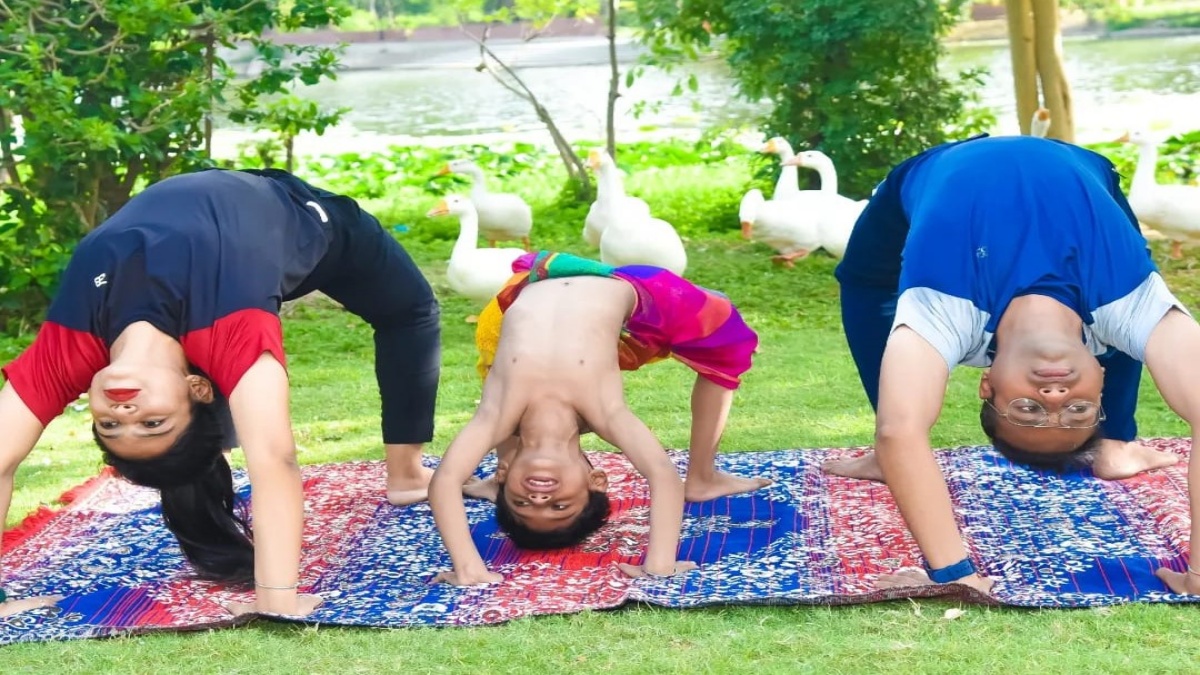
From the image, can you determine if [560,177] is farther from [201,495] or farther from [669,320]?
[201,495]

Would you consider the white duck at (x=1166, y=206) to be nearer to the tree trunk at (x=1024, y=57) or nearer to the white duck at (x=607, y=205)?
the tree trunk at (x=1024, y=57)

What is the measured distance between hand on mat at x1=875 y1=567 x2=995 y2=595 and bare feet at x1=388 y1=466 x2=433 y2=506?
5.48 ft

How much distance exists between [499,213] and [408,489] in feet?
13.9

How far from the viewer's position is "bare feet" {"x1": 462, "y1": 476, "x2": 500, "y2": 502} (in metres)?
4.81

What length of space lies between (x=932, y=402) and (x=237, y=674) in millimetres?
1667

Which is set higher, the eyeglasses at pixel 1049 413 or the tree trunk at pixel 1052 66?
the tree trunk at pixel 1052 66

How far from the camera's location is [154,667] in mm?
3299

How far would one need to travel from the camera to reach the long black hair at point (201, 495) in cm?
361

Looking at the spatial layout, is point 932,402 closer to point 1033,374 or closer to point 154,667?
point 1033,374

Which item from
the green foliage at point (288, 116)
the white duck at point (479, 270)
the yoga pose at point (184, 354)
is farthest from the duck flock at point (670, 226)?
the yoga pose at point (184, 354)

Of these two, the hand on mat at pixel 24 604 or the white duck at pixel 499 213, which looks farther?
the white duck at pixel 499 213

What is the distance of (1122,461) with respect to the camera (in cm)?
459

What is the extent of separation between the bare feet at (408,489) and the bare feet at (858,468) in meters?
1.31

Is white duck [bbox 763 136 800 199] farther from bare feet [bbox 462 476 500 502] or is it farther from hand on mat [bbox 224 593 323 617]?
hand on mat [bbox 224 593 323 617]
